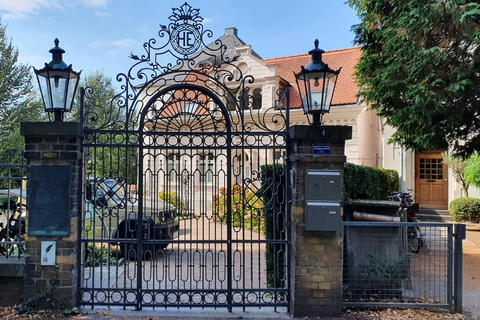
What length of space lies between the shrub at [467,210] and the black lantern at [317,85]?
10.8m

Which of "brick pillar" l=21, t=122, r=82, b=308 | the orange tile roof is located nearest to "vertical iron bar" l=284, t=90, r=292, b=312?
"brick pillar" l=21, t=122, r=82, b=308

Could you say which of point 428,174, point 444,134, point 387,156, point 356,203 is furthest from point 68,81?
point 428,174

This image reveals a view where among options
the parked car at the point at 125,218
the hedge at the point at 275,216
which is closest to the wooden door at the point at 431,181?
the hedge at the point at 275,216

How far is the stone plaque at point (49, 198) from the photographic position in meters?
4.53

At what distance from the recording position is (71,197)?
4.55 m

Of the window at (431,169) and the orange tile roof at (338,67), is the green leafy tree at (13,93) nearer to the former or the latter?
the orange tile roof at (338,67)

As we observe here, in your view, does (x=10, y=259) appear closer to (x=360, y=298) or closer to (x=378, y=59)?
(x=360, y=298)

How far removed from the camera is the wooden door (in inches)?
634

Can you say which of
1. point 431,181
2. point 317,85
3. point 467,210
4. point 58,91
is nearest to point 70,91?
point 58,91

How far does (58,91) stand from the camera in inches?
183

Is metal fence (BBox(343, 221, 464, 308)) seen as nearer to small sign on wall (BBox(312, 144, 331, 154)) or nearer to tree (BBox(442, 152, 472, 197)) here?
small sign on wall (BBox(312, 144, 331, 154))

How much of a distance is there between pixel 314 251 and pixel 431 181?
14235mm

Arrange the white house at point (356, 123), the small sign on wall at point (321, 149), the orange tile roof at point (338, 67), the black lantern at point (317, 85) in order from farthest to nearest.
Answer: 1. the orange tile roof at point (338, 67)
2. the white house at point (356, 123)
3. the black lantern at point (317, 85)
4. the small sign on wall at point (321, 149)

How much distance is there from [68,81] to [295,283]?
390 cm
